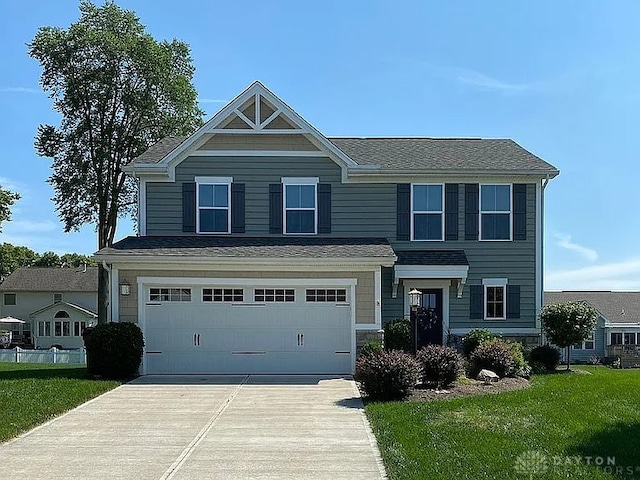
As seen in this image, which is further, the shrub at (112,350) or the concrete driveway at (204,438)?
the shrub at (112,350)

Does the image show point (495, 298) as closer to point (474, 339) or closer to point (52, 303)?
point (474, 339)

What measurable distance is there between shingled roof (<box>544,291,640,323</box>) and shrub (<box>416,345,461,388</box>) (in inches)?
1108

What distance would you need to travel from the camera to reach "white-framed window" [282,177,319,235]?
2038cm

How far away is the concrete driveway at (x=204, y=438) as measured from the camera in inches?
331

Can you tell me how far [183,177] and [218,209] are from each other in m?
1.28

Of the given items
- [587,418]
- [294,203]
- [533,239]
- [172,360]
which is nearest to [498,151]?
[533,239]

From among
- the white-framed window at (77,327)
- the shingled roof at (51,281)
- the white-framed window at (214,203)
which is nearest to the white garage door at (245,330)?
the white-framed window at (214,203)

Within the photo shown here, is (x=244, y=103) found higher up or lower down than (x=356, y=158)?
higher up

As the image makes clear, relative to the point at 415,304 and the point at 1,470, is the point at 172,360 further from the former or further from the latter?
the point at 1,470

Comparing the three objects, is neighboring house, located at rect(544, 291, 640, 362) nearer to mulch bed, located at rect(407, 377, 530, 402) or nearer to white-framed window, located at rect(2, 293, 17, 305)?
mulch bed, located at rect(407, 377, 530, 402)

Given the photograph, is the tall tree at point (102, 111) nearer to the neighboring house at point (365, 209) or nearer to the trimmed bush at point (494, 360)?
the neighboring house at point (365, 209)

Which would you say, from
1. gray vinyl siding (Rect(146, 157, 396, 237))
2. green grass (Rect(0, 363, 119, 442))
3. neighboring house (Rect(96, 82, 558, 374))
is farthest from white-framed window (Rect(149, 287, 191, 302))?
gray vinyl siding (Rect(146, 157, 396, 237))

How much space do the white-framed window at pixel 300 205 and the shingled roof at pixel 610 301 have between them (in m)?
24.2

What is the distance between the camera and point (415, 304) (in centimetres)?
1745
